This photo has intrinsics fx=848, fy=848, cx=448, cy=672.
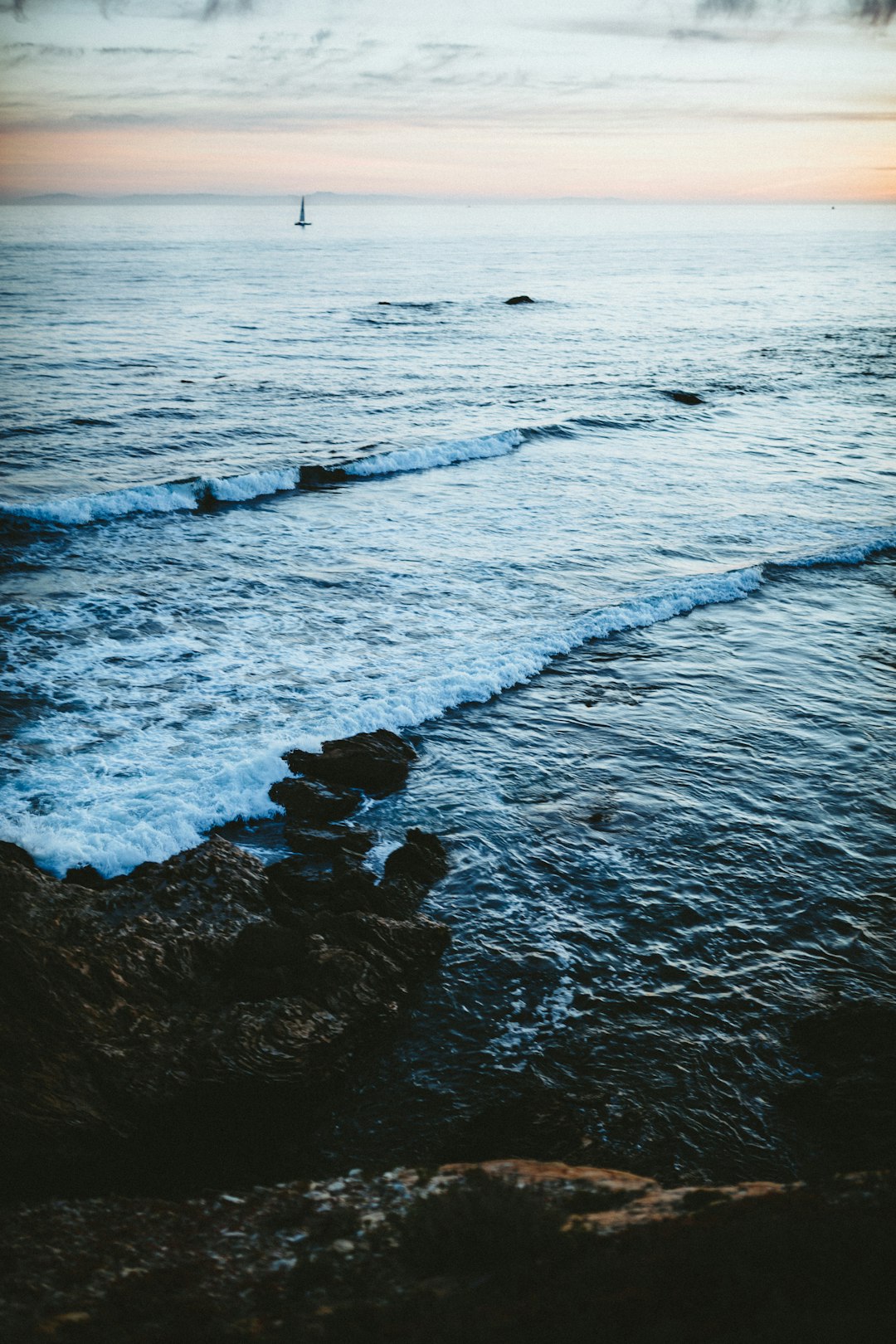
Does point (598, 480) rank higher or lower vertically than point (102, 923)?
higher

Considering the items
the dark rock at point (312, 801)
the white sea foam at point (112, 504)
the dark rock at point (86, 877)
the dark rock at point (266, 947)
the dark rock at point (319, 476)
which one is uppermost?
the dark rock at point (319, 476)

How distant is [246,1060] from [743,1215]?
317 centimetres

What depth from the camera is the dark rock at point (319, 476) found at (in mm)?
21688

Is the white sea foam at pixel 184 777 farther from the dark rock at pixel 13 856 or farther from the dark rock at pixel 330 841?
the dark rock at pixel 13 856

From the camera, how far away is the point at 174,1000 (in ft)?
19.2

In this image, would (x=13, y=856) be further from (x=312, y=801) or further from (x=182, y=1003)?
(x=312, y=801)

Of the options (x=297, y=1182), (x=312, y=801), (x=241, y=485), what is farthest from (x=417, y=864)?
(x=241, y=485)

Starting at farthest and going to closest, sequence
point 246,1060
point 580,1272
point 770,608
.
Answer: point 770,608
point 246,1060
point 580,1272

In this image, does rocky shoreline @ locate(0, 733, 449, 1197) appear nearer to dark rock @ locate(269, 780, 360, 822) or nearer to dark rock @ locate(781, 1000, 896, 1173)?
dark rock @ locate(269, 780, 360, 822)

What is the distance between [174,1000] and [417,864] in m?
2.68

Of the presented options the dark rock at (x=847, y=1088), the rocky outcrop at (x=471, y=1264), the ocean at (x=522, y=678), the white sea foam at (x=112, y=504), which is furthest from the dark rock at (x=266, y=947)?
the white sea foam at (x=112, y=504)

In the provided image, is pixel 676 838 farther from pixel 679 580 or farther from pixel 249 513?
pixel 249 513

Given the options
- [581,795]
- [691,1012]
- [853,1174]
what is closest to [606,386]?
[581,795]

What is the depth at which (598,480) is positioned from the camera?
2214 cm
